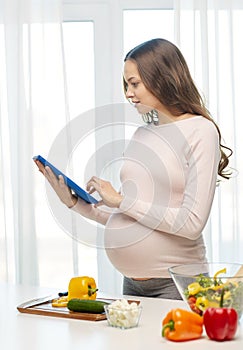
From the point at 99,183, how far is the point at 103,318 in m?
0.70

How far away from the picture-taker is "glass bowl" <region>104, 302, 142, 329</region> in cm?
179

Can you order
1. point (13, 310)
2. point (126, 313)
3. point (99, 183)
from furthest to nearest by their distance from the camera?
point (99, 183) → point (13, 310) → point (126, 313)

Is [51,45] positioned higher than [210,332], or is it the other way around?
[51,45]

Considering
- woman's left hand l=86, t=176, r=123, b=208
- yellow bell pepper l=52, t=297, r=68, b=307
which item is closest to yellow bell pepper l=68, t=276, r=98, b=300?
yellow bell pepper l=52, t=297, r=68, b=307

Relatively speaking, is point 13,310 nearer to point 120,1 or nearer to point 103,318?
point 103,318

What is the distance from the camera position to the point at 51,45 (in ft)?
12.7

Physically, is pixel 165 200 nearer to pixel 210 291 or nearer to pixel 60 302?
pixel 60 302

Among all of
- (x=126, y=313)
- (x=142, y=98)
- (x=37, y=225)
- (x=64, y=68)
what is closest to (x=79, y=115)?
(x=64, y=68)

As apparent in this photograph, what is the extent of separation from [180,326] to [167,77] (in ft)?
3.85

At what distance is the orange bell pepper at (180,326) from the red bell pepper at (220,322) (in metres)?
0.03

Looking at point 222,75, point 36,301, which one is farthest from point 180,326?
point 222,75

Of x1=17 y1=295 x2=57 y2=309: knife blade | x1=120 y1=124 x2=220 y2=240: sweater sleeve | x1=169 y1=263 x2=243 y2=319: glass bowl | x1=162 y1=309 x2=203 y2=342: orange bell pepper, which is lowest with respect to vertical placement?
x1=17 y1=295 x2=57 y2=309: knife blade

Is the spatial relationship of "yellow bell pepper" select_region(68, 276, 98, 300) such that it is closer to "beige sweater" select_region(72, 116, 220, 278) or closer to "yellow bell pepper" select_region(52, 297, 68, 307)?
"yellow bell pepper" select_region(52, 297, 68, 307)

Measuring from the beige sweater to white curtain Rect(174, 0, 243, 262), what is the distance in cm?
125
